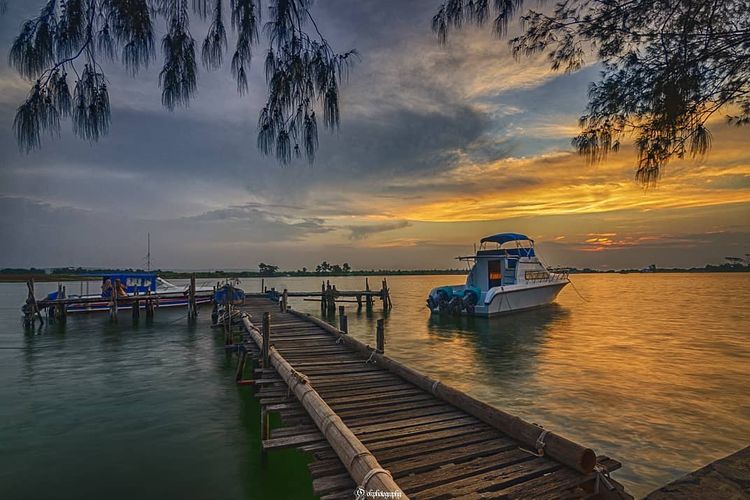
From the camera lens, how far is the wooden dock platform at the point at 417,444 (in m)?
4.19

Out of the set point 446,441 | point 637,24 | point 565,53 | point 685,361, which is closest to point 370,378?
point 446,441

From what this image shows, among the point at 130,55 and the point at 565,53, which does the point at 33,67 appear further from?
the point at 565,53

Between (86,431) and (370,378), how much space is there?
21.1 ft

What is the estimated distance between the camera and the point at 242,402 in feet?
36.7

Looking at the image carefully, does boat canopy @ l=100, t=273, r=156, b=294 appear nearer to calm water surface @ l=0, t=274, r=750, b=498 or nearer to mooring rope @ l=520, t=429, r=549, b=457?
calm water surface @ l=0, t=274, r=750, b=498

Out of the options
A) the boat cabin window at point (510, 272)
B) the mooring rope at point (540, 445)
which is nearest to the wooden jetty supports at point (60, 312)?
the boat cabin window at point (510, 272)

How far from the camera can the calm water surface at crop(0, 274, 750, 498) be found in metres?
7.05

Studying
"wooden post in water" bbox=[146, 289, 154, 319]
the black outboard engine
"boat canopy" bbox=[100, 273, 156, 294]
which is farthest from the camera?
"boat canopy" bbox=[100, 273, 156, 294]

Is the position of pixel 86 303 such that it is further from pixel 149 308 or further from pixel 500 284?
pixel 500 284

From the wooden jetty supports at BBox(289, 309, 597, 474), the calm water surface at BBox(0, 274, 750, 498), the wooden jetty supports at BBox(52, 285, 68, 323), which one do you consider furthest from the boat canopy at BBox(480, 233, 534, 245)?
the wooden jetty supports at BBox(52, 285, 68, 323)

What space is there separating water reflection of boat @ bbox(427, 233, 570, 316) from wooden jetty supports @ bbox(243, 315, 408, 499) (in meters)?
23.4

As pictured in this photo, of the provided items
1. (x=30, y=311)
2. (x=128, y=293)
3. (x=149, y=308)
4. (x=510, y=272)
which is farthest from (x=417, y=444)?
(x=128, y=293)

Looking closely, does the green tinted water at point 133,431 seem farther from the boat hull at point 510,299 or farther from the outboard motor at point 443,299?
the outboard motor at point 443,299

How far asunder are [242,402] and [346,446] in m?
7.70
